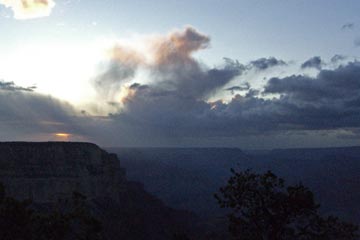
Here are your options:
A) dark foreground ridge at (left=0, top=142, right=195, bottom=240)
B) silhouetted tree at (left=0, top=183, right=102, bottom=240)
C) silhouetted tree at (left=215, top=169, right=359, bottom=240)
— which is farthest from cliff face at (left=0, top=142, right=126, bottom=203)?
silhouetted tree at (left=215, top=169, right=359, bottom=240)

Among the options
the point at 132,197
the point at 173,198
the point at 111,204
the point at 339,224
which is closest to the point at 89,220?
the point at 339,224

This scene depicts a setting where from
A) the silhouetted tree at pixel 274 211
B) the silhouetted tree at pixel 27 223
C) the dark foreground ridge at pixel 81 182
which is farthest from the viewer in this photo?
the dark foreground ridge at pixel 81 182

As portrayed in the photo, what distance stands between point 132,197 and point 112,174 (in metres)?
9.87

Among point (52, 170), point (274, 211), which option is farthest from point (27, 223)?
point (52, 170)

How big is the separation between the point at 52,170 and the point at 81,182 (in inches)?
238

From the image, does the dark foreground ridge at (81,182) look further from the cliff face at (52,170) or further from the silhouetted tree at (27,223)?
the silhouetted tree at (27,223)

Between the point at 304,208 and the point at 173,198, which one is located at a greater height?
the point at 304,208

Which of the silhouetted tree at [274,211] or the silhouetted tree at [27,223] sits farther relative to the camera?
the silhouetted tree at [274,211]

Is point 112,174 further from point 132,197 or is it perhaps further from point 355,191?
point 355,191

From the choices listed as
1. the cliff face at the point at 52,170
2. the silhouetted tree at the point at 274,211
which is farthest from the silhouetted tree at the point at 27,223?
the cliff face at the point at 52,170

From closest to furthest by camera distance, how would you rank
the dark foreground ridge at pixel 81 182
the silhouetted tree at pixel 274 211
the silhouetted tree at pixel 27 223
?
the silhouetted tree at pixel 27 223 < the silhouetted tree at pixel 274 211 < the dark foreground ridge at pixel 81 182

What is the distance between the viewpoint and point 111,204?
288 ft

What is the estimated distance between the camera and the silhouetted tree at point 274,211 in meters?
22.7

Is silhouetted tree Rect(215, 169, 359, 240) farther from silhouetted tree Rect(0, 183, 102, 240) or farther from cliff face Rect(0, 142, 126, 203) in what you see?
cliff face Rect(0, 142, 126, 203)
